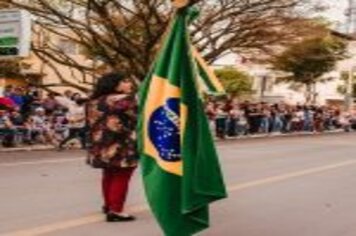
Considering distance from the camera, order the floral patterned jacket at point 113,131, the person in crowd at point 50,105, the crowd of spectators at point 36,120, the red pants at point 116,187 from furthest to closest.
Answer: the person in crowd at point 50,105 < the crowd of spectators at point 36,120 < the red pants at point 116,187 < the floral patterned jacket at point 113,131

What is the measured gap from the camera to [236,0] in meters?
31.7

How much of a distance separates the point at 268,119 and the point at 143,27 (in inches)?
234

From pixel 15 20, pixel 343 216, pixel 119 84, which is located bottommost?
pixel 343 216

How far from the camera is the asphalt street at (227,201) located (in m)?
8.69

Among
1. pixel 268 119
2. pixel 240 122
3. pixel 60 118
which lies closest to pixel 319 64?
pixel 268 119

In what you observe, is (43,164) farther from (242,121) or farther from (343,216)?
(242,121)

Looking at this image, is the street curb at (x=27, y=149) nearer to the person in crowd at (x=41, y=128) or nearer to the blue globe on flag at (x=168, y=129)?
the person in crowd at (x=41, y=128)

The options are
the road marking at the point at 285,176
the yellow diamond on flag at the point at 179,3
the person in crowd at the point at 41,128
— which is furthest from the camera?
the person in crowd at the point at 41,128

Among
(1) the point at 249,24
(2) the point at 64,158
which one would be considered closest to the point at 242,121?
(1) the point at 249,24

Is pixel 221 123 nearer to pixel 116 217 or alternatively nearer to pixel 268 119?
pixel 268 119

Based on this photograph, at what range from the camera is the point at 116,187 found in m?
8.93

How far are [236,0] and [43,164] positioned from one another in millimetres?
16784

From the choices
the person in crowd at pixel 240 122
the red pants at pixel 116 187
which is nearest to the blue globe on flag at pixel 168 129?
the red pants at pixel 116 187

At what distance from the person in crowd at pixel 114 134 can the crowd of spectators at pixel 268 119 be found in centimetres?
1524
